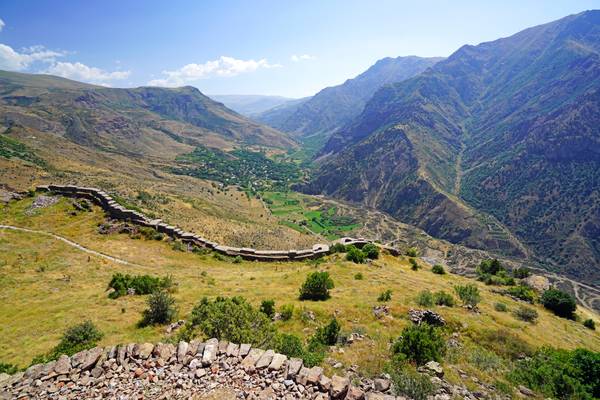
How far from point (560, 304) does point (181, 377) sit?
1343 inches

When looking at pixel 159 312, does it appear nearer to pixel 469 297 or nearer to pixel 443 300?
pixel 443 300

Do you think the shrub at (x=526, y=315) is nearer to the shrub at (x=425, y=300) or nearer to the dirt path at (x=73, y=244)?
the shrub at (x=425, y=300)

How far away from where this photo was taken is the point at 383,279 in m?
28.4

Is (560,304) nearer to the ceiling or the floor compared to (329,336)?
nearer to the floor

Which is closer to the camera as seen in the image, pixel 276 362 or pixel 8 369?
pixel 276 362

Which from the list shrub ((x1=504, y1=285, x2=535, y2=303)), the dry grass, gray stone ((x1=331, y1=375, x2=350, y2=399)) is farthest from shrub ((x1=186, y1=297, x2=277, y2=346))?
shrub ((x1=504, y1=285, x2=535, y2=303))

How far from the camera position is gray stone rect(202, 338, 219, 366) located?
10.6 metres

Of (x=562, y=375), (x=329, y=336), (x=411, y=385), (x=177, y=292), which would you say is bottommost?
(x=177, y=292)

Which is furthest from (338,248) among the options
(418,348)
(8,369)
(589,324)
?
(8,369)

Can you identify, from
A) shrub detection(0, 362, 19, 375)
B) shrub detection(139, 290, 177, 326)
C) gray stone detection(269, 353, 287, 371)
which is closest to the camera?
gray stone detection(269, 353, 287, 371)

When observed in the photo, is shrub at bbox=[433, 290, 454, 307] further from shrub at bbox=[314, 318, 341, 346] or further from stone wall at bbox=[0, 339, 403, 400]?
stone wall at bbox=[0, 339, 403, 400]

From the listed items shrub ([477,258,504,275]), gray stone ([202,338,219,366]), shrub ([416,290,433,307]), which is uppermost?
gray stone ([202,338,219,366])

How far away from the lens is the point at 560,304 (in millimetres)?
30453

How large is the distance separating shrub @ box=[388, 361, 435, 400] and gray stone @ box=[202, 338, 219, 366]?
5.86 meters
